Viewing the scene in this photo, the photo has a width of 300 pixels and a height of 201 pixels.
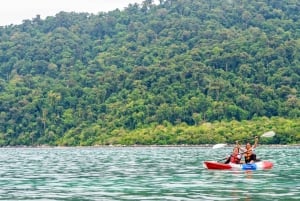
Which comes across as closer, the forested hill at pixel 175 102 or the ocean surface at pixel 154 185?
the ocean surface at pixel 154 185

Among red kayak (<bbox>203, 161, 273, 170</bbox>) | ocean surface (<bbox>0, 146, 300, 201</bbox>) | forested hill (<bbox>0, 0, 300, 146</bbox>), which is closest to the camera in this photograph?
ocean surface (<bbox>0, 146, 300, 201</bbox>)

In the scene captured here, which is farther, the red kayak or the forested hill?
the forested hill

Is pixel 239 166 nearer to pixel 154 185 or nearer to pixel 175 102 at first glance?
pixel 154 185

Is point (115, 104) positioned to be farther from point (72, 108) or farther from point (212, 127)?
point (212, 127)

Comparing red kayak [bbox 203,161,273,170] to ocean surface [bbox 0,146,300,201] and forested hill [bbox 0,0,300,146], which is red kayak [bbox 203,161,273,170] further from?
forested hill [bbox 0,0,300,146]

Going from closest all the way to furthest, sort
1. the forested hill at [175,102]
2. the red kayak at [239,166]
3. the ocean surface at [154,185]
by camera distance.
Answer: the ocean surface at [154,185]
the red kayak at [239,166]
the forested hill at [175,102]

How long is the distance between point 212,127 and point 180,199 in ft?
373

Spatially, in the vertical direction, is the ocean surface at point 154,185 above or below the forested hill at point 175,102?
below

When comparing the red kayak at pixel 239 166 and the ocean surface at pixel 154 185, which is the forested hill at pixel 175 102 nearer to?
the red kayak at pixel 239 166

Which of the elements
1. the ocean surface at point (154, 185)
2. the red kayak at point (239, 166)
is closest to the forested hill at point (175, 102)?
the red kayak at point (239, 166)

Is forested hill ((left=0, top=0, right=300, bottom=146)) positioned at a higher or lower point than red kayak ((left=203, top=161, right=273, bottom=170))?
higher

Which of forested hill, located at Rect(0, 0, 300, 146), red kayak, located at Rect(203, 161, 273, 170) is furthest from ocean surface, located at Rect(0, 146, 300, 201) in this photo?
forested hill, located at Rect(0, 0, 300, 146)

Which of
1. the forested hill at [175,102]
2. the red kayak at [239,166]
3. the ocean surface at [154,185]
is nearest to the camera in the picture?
the ocean surface at [154,185]

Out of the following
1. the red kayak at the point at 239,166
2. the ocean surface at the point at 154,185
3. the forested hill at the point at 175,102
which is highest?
the forested hill at the point at 175,102
